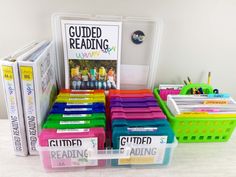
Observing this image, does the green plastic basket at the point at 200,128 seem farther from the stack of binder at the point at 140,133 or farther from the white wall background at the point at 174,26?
the white wall background at the point at 174,26

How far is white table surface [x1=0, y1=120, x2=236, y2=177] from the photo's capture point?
1.79 ft

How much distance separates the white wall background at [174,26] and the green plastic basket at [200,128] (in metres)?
0.21

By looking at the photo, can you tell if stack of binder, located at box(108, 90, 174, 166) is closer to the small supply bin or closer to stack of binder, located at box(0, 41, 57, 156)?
the small supply bin

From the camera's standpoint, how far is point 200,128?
0.64 m

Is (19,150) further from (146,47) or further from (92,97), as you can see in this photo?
(146,47)

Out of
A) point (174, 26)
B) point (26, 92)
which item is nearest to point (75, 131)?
point (26, 92)

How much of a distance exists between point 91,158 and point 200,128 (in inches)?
14.0

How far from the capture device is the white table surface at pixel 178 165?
545 millimetres

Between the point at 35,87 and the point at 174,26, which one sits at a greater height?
the point at 174,26

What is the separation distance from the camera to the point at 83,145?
20.2 inches

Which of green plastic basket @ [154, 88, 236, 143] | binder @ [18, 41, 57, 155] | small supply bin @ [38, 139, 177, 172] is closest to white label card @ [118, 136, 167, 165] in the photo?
small supply bin @ [38, 139, 177, 172]

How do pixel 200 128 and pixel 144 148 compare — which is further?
pixel 200 128

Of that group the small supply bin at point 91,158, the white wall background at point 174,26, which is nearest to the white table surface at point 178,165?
the small supply bin at point 91,158

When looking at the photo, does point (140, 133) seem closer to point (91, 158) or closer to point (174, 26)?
point (91, 158)
